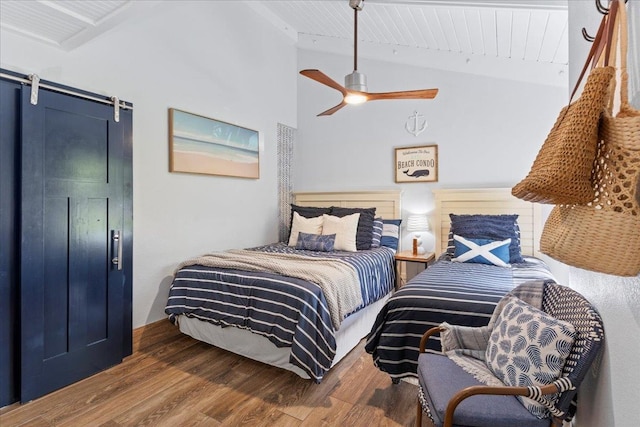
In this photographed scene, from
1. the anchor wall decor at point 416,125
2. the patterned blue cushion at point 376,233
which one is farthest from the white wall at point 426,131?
the patterned blue cushion at point 376,233

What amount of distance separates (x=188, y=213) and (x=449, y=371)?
281cm

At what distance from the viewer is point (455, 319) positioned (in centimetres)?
195

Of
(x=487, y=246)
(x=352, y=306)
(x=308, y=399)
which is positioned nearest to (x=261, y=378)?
(x=308, y=399)

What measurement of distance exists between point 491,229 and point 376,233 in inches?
47.9

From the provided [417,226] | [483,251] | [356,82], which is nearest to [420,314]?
[483,251]

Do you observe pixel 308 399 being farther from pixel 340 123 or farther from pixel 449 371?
pixel 340 123

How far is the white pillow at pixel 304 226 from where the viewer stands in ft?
12.9

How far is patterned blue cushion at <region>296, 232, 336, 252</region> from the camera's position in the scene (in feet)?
11.9

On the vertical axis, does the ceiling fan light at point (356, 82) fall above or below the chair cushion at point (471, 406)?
above

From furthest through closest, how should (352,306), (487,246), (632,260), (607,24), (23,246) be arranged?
(487,246) → (352,306) → (23,246) → (607,24) → (632,260)

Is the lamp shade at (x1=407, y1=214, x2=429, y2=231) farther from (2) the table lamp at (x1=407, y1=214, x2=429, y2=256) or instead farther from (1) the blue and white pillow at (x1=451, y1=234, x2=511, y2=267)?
(1) the blue and white pillow at (x1=451, y1=234, x2=511, y2=267)

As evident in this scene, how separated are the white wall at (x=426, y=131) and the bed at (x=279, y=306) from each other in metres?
1.48

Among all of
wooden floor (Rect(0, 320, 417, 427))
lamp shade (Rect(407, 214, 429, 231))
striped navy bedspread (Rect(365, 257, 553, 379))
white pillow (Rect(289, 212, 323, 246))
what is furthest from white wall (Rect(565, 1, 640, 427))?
white pillow (Rect(289, 212, 323, 246))

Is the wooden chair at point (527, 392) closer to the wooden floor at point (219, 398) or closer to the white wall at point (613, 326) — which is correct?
the white wall at point (613, 326)
